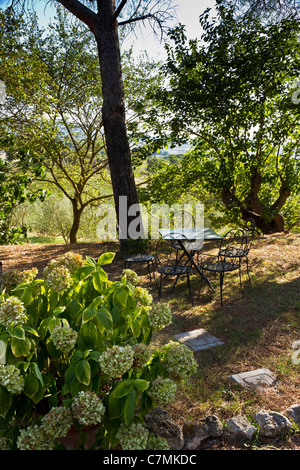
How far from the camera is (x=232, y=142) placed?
8852 mm

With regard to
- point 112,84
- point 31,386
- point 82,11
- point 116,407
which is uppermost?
point 82,11

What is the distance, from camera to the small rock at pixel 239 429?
81.7 inches

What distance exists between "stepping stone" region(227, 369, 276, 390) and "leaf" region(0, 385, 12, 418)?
6.08ft

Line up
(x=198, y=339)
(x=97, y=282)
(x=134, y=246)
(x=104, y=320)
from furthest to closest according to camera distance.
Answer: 1. (x=134, y=246)
2. (x=198, y=339)
3. (x=97, y=282)
4. (x=104, y=320)

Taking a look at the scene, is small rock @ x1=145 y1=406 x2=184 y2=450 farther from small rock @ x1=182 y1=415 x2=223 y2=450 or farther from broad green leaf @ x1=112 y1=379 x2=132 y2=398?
broad green leaf @ x1=112 y1=379 x2=132 y2=398

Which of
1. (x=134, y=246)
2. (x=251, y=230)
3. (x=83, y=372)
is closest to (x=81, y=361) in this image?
(x=83, y=372)

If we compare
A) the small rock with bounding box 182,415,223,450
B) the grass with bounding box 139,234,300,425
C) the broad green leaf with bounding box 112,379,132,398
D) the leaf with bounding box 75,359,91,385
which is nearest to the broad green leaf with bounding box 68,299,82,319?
the leaf with bounding box 75,359,91,385

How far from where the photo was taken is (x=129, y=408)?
1.42m

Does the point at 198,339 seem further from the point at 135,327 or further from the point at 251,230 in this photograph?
the point at 251,230

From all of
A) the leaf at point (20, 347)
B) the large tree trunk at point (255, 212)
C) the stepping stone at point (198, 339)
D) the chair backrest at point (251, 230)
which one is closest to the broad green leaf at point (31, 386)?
the leaf at point (20, 347)

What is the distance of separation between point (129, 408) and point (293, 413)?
1.43 m

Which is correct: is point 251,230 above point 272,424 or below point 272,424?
above

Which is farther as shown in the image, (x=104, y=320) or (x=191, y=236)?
(x=191, y=236)

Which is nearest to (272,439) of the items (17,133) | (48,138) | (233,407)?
(233,407)
